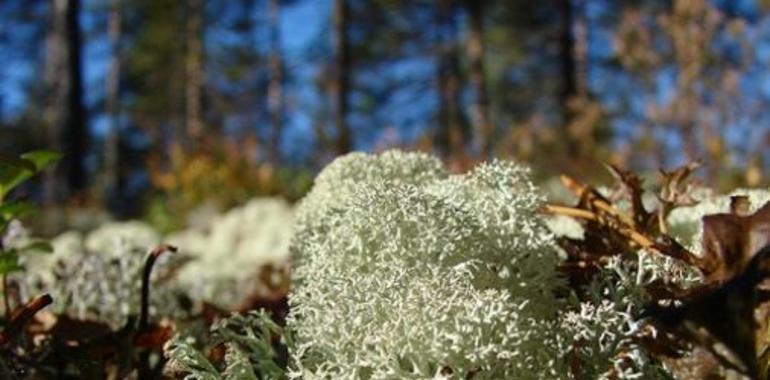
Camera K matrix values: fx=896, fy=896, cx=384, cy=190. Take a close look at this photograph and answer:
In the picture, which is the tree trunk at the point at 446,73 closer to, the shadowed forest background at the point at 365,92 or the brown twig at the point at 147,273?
the shadowed forest background at the point at 365,92

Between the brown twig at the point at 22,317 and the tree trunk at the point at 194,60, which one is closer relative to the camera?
the brown twig at the point at 22,317

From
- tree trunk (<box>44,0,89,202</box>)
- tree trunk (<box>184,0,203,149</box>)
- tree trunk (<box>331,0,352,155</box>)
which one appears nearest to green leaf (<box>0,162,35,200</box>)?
tree trunk (<box>44,0,89,202</box>)

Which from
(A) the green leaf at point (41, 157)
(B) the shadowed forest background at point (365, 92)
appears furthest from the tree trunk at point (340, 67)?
(A) the green leaf at point (41, 157)

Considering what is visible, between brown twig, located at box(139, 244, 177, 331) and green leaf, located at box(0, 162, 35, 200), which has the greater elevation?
green leaf, located at box(0, 162, 35, 200)

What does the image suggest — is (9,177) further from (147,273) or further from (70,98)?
(70,98)

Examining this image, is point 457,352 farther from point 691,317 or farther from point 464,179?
point 464,179

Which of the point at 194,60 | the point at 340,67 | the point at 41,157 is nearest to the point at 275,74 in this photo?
the point at 194,60

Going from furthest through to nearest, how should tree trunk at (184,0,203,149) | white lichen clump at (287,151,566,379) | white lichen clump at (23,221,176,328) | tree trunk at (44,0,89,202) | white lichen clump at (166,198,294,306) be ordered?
1. tree trunk at (184,0,203,149)
2. tree trunk at (44,0,89,202)
3. white lichen clump at (166,198,294,306)
4. white lichen clump at (23,221,176,328)
5. white lichen clump at (287,151,566,379)

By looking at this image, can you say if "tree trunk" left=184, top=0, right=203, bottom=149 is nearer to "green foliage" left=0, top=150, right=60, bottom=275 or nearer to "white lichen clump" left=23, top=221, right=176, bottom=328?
"white lichen clump" left=23, top=221, right=176, bottom=328
